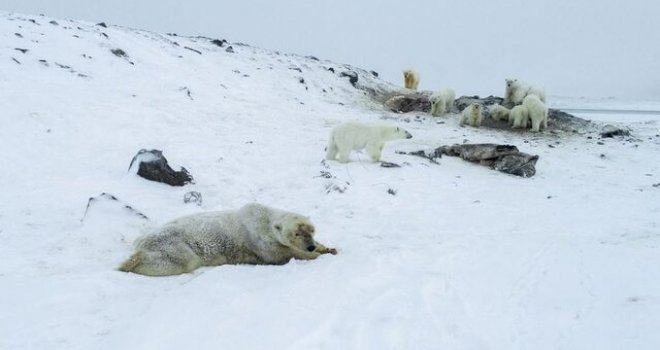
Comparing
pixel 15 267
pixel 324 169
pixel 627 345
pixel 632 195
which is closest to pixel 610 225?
pixel 632 195

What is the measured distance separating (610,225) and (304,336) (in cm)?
585

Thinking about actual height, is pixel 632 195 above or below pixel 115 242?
below

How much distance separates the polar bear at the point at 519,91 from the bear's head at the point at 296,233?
1767cm

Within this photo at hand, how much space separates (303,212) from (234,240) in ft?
6.96

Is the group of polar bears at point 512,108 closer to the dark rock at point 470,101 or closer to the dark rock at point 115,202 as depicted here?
the dark rock at point 470,101

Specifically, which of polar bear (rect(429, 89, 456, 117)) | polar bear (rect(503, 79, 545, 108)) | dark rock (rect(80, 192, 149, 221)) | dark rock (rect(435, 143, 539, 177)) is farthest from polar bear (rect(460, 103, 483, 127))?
dark rock (rect(80, 192, 149, 221))

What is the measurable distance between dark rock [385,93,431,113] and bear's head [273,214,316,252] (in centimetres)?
1622

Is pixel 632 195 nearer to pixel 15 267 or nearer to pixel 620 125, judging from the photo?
pixel 15 267

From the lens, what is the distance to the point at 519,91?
70.5ft

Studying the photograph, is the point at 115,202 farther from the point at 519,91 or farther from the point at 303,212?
the point at 519,91

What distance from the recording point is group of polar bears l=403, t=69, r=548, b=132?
1816 centimetres

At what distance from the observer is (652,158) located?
48.4ft

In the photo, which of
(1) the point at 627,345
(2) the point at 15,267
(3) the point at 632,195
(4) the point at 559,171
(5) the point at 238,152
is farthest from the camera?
(4) the point at 559,171

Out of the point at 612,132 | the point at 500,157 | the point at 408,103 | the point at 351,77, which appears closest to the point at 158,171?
the point at 500,157
